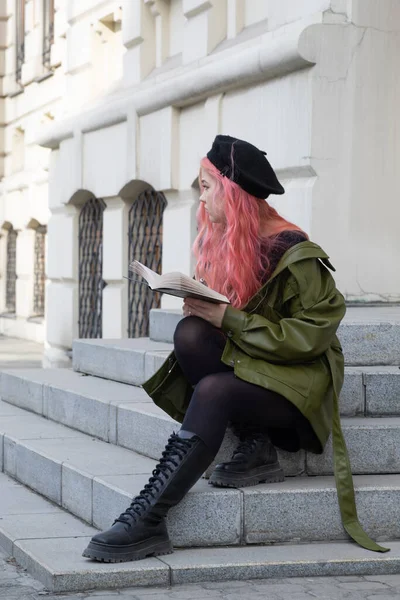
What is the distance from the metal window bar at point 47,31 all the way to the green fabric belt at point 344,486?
13.4 meters

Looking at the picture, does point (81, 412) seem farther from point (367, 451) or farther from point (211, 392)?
point (211, 392)

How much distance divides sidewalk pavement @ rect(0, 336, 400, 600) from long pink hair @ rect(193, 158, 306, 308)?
3.53ft

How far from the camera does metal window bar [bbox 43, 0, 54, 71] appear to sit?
17.0 m

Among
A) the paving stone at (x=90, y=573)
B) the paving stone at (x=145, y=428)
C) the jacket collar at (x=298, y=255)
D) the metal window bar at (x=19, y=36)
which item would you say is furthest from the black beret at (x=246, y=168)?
the metal window bar at (x=19, y=36)

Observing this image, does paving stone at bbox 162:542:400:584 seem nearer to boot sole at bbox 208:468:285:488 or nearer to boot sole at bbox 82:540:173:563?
boot sole at bbox 82:540:173:563

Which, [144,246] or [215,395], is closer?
[215,395]

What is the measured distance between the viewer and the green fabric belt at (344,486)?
180 inches

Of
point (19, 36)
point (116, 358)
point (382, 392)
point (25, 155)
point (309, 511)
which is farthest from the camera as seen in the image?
point (19, 36)

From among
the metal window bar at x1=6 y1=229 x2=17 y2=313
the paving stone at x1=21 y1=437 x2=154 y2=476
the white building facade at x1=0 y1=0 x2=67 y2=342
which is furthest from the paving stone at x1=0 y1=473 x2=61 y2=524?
the metal window bar at x1=6 y1=229 x2=17 y2=313

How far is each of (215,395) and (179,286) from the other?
0.44m

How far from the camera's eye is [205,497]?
4.56 m

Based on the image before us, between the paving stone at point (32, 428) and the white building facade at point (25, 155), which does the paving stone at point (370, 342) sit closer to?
the paving stone at point (32, 428)

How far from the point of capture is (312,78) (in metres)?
7.82

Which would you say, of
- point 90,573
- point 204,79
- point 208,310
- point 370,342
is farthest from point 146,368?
point 204,79
